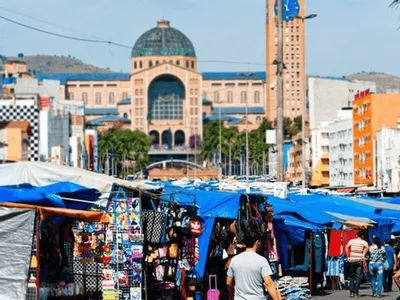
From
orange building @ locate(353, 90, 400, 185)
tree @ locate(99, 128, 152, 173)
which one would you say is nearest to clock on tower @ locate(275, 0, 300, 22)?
orange building @ locate(353, 90, 400, 185)

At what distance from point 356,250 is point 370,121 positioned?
9019 cm

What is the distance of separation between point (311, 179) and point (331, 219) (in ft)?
368

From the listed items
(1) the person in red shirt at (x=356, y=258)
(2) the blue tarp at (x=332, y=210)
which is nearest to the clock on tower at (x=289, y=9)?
(2) the blue tarp at (x=332, y=210)

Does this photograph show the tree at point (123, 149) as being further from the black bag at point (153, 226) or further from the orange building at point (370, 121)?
the black bag at point (153, 226)

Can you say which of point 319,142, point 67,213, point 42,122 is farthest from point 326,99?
point 67,213

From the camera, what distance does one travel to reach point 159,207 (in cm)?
2512

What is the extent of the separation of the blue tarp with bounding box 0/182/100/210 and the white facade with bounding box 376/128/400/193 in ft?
265

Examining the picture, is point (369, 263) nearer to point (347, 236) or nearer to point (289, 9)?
point (347, 236)

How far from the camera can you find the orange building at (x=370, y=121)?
11950 centimetres

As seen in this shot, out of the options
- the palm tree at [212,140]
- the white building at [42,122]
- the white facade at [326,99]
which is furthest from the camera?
the palm tree at [212,140]

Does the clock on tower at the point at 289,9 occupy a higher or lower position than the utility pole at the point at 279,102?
higher

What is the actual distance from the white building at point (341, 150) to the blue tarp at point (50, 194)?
106 m

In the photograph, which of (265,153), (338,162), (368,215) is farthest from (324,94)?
(368,215)

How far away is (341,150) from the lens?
136m
